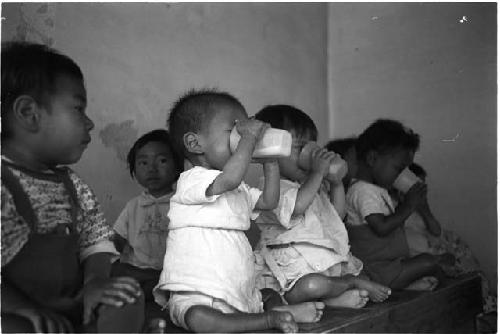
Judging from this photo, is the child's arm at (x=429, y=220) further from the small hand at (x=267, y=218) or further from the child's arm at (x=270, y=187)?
the child's arm at (x=270, y=187)

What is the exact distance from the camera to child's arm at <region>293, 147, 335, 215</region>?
4.53ft

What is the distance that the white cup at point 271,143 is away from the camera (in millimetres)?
1161

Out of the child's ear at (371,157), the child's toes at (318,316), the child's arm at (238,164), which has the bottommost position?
the child's toes at (318,316)

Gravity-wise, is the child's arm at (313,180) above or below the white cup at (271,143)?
below

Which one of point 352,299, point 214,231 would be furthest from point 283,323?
point 352,299

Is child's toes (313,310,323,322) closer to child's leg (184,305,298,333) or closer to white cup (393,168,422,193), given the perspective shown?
child's leg (184,305,298,333)

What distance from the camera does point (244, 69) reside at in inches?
81.3

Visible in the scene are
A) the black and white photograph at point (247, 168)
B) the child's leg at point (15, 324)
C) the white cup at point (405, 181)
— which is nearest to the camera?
the child's leg at point (15, 324)

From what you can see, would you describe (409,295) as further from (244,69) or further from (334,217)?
(244,69)

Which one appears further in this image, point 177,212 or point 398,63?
point 398,63

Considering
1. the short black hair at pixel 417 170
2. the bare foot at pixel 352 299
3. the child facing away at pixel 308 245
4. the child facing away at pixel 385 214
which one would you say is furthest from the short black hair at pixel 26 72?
the short black hair at pixel 417 170

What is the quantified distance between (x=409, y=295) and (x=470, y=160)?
82 cm

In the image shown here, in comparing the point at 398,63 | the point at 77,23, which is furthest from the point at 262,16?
the point at 77,23

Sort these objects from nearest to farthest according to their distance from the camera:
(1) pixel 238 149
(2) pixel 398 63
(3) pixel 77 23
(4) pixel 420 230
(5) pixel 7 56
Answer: (5) pixel 7 56 < (1) pixel 238 149 < (3) pixel 77 23 < (4) pixel 420 230 < (2) pixel 398 63
